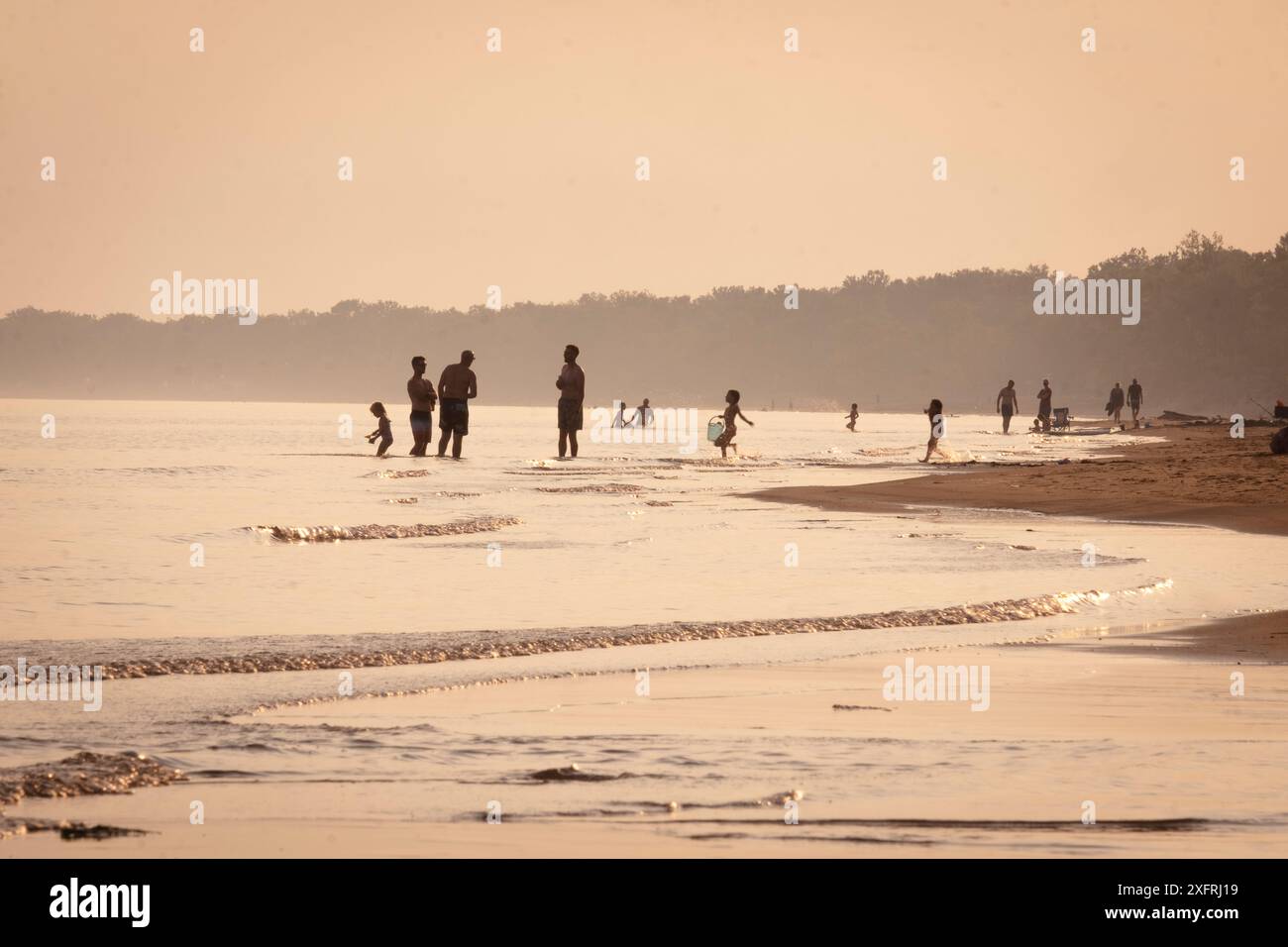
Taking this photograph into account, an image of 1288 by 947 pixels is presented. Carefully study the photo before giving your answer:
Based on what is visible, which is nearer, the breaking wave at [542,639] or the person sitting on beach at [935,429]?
the breaking wave at [542,639]

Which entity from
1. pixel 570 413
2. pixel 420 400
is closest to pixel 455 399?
pixel 420 400

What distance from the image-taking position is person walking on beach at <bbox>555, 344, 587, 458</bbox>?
31.3m

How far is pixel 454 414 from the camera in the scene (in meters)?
32.3

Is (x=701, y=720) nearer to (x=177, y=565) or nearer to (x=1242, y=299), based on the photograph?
(x=177, y=565)

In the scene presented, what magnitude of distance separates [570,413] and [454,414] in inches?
109

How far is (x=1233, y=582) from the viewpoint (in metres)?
12.9

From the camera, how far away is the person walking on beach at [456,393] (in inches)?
1209

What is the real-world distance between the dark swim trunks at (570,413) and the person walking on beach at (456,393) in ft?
6.33

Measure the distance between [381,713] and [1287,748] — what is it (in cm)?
352

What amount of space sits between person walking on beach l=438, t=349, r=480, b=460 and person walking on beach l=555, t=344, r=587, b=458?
1.59 metres

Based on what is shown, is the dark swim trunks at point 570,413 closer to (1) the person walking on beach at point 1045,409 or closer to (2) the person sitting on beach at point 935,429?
(2) the person sitting on beach at point 935,429

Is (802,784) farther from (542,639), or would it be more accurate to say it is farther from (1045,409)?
(1045,409)

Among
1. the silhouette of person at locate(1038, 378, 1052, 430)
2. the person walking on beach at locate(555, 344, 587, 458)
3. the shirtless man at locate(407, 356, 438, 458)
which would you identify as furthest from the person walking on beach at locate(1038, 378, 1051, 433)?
the shirtless man at locate(407, 356, 438, 458)

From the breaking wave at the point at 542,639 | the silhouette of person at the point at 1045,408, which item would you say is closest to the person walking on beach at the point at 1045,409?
the silhouette of person at the point at 1045,408
